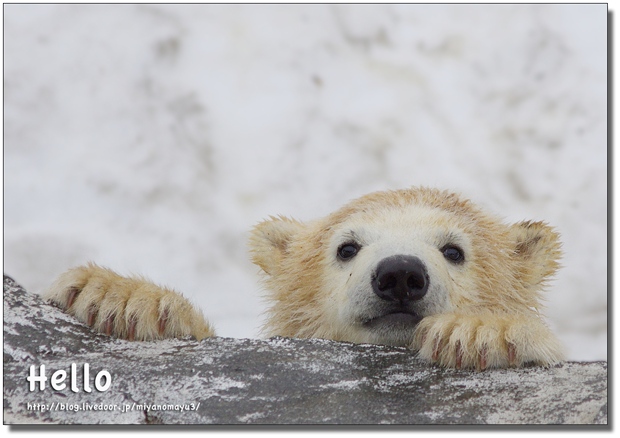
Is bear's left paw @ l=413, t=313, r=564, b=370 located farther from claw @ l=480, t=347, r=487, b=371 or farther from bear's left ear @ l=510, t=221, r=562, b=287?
bear's left ear @ l=510, t=221, r=562, b=287

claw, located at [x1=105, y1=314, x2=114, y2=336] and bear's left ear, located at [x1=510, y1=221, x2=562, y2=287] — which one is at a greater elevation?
bear's left ear, located at [x1=510, y1=221, x2=562, y2=287]

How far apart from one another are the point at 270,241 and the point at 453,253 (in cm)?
168

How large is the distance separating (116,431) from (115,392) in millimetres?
227

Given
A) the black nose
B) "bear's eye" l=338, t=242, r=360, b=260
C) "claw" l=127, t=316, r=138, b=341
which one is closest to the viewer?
"claw" l=127, t=316, r=138, b=341

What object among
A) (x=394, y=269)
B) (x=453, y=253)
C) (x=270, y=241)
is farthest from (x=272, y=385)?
(x=270, y=241)

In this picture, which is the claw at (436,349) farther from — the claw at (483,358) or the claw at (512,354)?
the claw at (512,354)

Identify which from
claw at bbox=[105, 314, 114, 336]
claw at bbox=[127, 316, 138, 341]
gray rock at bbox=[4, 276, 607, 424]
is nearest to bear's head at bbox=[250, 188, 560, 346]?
gray rock at bbox=[4, 276, 607, 424]

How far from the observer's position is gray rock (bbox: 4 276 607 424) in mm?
2633

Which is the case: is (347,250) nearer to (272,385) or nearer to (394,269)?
(394,269)

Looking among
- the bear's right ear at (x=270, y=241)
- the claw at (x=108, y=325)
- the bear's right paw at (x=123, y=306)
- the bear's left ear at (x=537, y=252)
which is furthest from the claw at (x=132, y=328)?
the bear's left ear at (x=537, y=252)

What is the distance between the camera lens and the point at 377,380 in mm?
2957

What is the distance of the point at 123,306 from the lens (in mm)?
3707

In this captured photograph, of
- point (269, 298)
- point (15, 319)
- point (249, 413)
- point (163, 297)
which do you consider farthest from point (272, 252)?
point (249, 413)

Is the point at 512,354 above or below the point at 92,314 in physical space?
below
